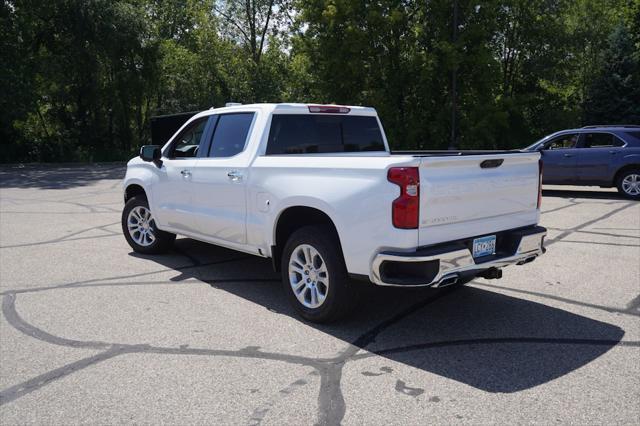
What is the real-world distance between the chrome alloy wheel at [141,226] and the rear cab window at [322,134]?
266cm

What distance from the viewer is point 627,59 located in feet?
102

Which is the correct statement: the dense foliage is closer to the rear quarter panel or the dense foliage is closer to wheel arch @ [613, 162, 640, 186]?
wheel arch @ [613, 162, 640, 186]

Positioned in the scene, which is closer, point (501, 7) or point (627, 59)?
point (501, 7)

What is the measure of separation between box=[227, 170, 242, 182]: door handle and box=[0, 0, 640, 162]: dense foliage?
21.7 metres

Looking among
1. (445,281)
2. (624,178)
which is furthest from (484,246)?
(624,178)

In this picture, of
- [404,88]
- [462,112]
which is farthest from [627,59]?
[404,88]

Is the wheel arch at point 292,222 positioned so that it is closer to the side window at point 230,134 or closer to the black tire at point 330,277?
the black tire at point 330,277

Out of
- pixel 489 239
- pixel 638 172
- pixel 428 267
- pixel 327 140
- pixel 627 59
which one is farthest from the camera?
pixel 627 59

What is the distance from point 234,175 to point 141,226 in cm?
259

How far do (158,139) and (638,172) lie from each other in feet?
62.3

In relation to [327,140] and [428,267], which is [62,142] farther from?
[428,267]

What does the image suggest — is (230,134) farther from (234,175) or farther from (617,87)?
(617,87)

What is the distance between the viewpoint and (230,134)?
5.88m

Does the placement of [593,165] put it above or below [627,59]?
below
